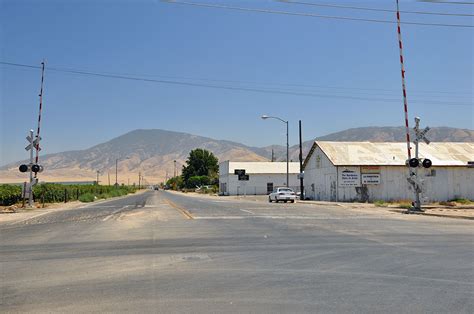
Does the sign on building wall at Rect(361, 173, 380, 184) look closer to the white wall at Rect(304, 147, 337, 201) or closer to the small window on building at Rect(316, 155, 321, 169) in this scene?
the white wall at Rect(304, 147, 337, 201)

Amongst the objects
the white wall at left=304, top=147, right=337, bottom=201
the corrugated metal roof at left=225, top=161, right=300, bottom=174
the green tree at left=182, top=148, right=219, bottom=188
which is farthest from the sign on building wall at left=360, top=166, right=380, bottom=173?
the green tree at left=182, top=148, right=219, bottom=188

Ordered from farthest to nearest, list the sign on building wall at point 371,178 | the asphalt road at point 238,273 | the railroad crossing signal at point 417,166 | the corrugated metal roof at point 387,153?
1. the corrugated metal roof at point 387,153
2. the sign on building wall at point 371,178
3. the railroad crossing signal at point 417,166
4. the asphalt road at point 238,273

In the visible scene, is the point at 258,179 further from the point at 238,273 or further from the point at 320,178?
the point at 238,273

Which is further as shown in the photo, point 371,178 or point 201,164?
point 201,164

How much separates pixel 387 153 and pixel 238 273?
3963 cm

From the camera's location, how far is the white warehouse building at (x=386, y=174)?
42.3 meters

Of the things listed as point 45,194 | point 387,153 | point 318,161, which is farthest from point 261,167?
point 45,194

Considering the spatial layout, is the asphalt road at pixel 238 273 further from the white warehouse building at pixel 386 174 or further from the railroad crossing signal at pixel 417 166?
the white warehouse building at pixel 386 174

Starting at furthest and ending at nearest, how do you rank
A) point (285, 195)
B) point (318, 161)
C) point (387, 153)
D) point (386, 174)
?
point (318, 161) → point (387, 153) → point (285, 195) → point (386, 174)

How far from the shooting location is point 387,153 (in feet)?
148

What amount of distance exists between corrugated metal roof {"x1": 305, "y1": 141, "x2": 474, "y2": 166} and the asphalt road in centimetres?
2880

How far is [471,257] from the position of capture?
34.1ft

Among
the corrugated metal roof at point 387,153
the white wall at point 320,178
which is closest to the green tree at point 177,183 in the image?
the white wall at point 320,178

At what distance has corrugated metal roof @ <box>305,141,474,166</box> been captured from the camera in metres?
43.1
